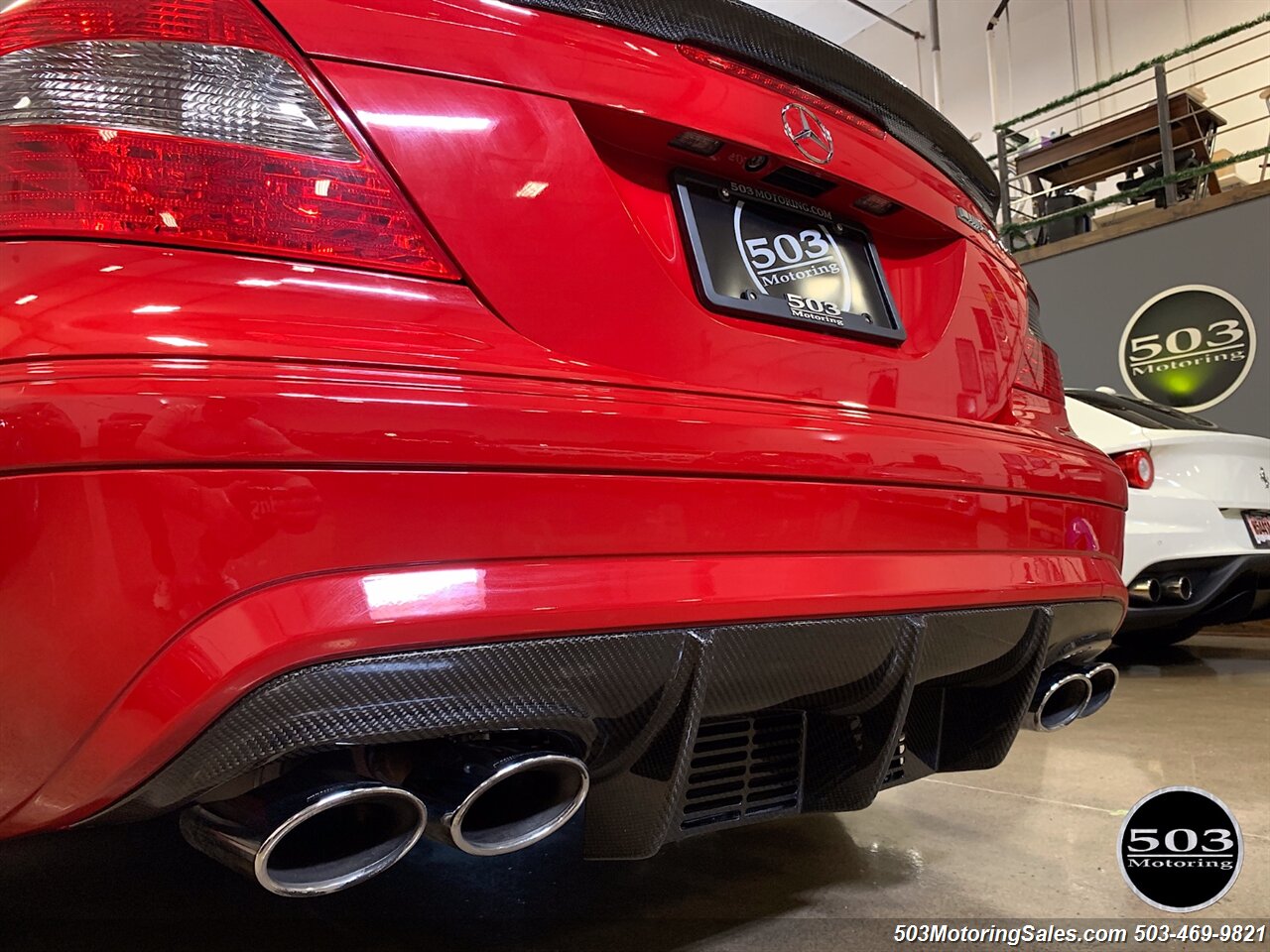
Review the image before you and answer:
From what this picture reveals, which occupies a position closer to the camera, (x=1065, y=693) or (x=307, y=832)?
(x=307, y=832)

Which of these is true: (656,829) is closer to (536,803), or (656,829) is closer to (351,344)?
(536,803)

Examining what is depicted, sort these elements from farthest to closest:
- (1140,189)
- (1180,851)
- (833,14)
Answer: (833,14), (1140,189), (1180,851)

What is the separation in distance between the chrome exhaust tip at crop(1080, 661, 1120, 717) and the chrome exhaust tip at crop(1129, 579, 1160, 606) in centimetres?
222

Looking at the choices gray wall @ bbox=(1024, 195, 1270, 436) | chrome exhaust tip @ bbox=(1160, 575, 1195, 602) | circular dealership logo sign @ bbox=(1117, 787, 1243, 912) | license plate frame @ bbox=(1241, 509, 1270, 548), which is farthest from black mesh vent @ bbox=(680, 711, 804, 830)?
gray wall @ bbox=(1024, 195, 1270, 436)

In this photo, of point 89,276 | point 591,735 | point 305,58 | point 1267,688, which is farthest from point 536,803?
point 1267,688

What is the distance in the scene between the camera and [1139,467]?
3.54 meters

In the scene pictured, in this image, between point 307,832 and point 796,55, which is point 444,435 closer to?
point 307,832

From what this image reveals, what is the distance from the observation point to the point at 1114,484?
1.38m

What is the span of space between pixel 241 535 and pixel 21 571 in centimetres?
16

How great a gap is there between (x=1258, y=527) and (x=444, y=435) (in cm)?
385

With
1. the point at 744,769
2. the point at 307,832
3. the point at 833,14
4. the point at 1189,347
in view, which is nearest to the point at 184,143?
the point at 307,832

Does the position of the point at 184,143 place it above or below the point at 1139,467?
above

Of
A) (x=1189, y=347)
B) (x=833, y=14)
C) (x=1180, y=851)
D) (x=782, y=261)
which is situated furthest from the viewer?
(x=833, y=14)

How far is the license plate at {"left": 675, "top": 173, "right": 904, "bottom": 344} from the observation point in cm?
105
